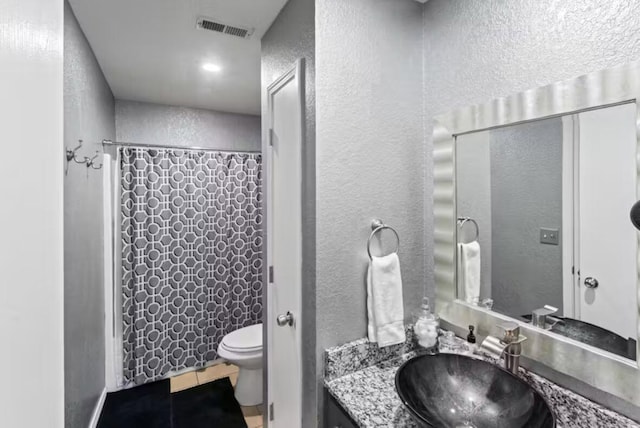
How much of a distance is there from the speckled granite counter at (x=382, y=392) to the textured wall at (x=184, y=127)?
258cm

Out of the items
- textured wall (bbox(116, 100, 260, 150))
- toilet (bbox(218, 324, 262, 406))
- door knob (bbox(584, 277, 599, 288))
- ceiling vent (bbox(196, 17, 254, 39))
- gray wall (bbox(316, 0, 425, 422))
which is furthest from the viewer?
textured wall (bbox(116, 100, 260, 150))

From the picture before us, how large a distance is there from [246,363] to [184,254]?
112 centimetres

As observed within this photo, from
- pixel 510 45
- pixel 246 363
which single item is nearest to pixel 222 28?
pixel 510 45

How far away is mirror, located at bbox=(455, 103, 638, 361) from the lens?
3.11ft

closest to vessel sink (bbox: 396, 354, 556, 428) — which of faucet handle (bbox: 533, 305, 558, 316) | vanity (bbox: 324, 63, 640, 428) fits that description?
vanity (bbox: 324, 63, 640, 428)

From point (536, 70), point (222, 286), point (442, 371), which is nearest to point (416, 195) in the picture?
point (536, 70)

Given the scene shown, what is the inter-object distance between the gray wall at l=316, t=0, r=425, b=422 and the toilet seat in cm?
127

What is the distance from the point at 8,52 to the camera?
1.34 feet

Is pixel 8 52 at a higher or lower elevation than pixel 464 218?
Answer: higher

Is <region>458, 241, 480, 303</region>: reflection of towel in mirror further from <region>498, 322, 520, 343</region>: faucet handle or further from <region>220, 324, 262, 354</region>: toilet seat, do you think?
<region>220, 324, 262, 354</region>: toilet seat

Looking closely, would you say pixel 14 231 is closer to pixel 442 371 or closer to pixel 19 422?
pixel 19 422

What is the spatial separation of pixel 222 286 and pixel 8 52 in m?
2.81

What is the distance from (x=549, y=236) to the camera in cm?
113

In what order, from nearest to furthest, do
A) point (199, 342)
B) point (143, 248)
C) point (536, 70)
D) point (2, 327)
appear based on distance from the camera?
point (2, 327)
point (536, 70)
point (143, 248)
point (199, 342)
